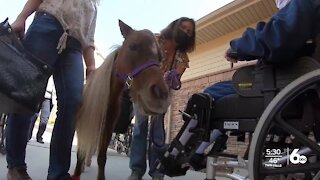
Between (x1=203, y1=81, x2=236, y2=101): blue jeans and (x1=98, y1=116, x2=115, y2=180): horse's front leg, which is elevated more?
(x1=203, y1=81, x2=236, y2=101): blue jeans

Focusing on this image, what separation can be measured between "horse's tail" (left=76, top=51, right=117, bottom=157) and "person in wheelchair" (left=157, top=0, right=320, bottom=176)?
0.51 metres

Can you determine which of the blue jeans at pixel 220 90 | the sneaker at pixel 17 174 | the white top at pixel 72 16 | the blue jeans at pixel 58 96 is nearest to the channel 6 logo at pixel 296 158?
the blue jeans at pixel 220 90

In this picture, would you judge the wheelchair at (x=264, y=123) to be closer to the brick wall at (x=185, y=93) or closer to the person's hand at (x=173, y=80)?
the person's hand at (x=173, y=80)

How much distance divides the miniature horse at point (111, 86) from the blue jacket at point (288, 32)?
712 mm

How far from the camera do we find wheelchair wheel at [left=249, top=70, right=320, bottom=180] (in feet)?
5.26

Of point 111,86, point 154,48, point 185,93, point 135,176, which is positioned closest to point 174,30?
point 154,48

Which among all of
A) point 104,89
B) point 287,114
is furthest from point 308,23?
point 104,89

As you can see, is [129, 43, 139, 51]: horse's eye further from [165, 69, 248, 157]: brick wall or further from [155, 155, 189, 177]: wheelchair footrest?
[165, 69, 248, 157]: brick wall

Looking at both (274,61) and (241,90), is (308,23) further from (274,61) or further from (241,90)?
(241,90)

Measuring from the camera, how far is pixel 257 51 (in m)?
1.87

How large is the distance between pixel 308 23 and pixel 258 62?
34cm

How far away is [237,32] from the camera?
29.1ft

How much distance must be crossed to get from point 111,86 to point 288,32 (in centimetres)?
127

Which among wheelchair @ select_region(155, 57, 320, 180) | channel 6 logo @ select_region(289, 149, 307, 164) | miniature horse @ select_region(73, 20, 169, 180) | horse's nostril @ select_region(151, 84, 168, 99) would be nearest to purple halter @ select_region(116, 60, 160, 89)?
miniature horse @ select_region(73, 20, 169, 180)
